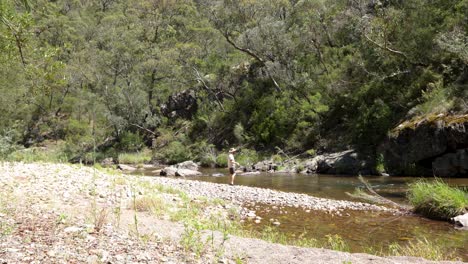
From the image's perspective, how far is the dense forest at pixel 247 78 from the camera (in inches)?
1091

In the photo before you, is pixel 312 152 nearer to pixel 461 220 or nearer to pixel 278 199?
pixel 278 199

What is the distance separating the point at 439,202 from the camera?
37.7 feet

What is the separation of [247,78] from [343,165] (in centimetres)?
2197

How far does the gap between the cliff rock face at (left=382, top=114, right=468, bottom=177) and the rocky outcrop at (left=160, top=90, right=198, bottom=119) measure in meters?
29.0

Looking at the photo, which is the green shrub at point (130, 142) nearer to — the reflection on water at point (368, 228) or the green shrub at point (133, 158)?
the green shrub at point (133, 158)

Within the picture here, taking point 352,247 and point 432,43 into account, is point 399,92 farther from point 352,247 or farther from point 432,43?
point 352,247

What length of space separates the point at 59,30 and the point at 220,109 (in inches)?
1287

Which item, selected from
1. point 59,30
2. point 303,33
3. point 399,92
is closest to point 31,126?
point 59,30

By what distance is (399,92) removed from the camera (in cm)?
2911

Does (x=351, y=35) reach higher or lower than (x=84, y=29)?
lower

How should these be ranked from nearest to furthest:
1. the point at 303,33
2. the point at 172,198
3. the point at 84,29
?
the point at 172,198, the point at 303,33, the point at 84,29

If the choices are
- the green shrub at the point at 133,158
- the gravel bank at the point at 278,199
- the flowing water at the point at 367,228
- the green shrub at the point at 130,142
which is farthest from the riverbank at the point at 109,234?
the green shrub at the point at 130,142

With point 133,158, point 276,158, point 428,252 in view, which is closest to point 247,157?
point 276,158

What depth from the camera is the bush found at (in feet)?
36.8
